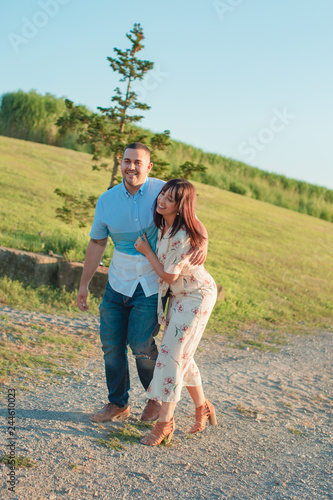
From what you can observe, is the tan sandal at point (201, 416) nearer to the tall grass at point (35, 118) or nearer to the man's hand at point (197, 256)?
the man's hand at point (197, 256)

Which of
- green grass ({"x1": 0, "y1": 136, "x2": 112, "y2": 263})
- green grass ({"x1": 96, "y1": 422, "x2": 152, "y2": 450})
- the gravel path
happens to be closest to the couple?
green grass ({"x1": 96, "y1": 422, "x2": 152, "y2": 450})

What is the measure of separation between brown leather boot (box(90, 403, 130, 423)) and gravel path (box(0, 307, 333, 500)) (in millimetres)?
74

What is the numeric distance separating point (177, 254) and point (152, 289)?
38 cm

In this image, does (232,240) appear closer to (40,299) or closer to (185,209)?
(40,299)

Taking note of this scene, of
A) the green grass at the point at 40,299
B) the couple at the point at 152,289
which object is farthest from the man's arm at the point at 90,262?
the green grass at the point at 40,299

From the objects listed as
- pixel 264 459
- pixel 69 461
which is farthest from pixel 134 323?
pixel 264 459

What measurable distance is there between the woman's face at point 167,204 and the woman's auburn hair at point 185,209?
19 millimetres

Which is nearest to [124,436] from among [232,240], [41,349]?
[41,349]

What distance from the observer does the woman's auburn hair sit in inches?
136

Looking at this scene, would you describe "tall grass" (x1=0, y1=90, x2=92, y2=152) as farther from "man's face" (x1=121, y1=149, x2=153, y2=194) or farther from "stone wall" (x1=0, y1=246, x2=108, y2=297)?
"man's face" (x1=121, y1=149, x2=153, y2=194)

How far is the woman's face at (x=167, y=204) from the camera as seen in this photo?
3.48 meters

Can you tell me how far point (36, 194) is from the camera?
37.8ft

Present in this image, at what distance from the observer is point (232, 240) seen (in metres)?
12.8

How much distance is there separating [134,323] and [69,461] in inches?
39.8
